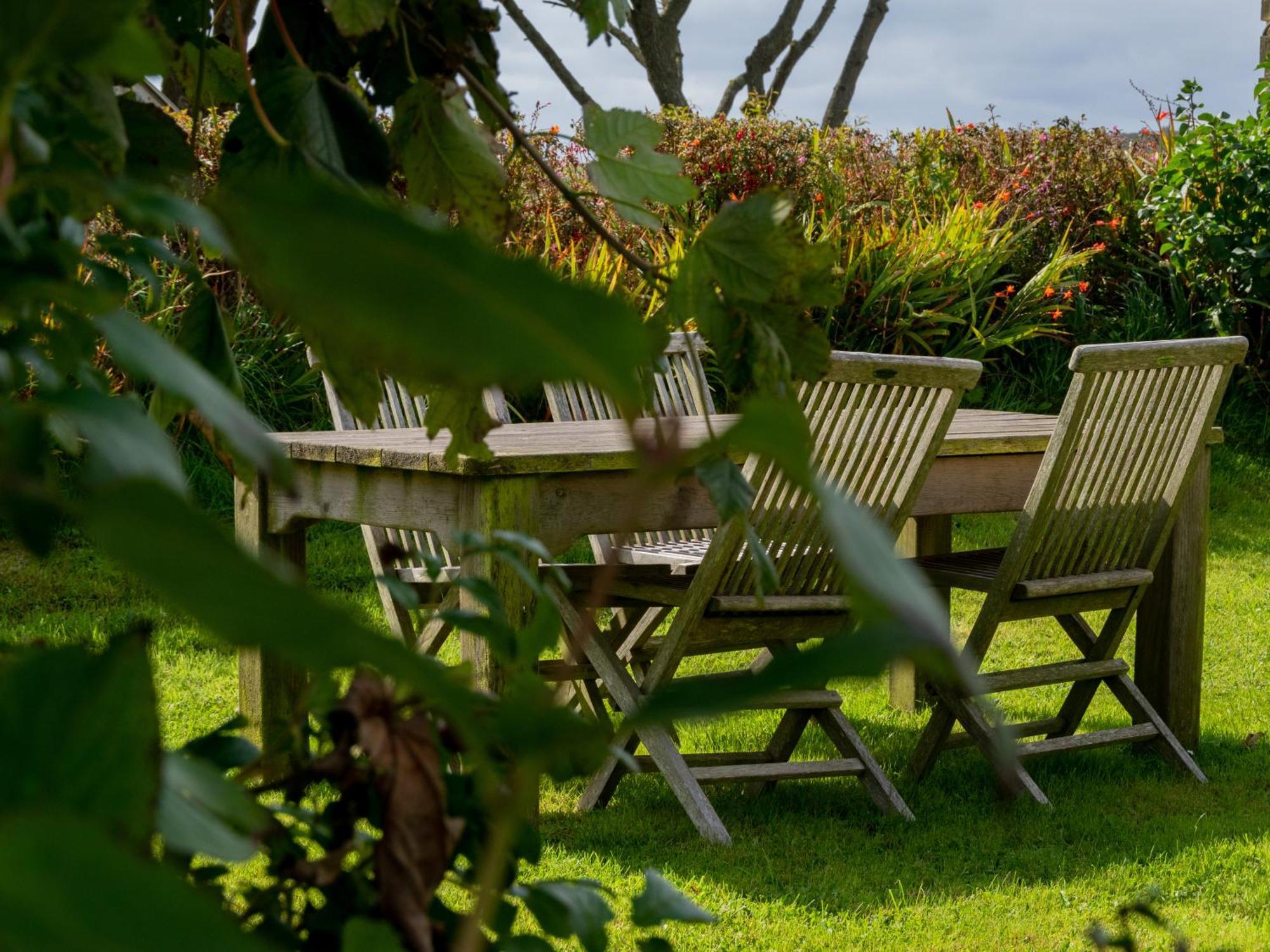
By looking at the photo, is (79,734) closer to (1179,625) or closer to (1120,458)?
(1120,458)

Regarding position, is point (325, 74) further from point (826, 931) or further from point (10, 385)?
point (826, 931)

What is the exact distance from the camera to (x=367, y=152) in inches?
29.0

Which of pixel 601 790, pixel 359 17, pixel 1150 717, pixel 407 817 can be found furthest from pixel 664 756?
pixel 407 817

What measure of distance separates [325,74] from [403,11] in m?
0.10

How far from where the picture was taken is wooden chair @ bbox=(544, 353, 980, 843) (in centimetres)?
364

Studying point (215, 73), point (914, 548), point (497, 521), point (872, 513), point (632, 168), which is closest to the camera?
point (632, 168)

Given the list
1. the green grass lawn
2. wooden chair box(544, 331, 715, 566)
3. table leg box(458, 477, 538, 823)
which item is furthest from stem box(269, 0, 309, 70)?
wooden chair box(544, 331, 715, 566)

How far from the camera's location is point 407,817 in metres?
0.48

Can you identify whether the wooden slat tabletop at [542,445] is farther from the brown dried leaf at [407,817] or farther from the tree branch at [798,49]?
the tree branch at [798,49]

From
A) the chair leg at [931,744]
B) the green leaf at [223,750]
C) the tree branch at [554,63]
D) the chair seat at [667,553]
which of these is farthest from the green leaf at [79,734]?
the tree branch at [554,63]

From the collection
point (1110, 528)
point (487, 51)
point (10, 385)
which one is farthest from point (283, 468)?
point (1110, 528)

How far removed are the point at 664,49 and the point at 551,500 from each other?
16.4m

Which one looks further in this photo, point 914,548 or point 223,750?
point 914,548

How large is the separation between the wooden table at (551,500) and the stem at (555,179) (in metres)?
2.13
